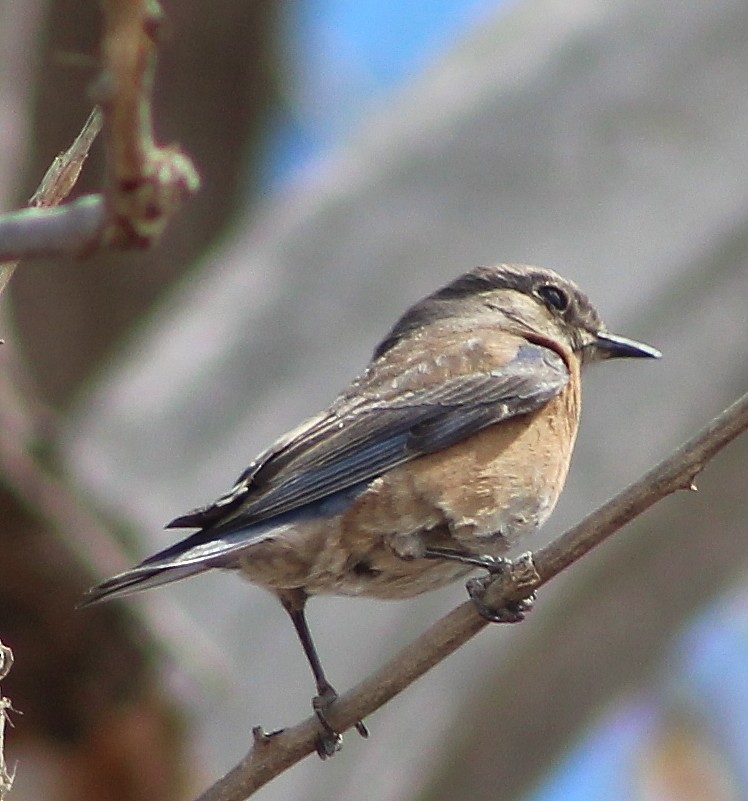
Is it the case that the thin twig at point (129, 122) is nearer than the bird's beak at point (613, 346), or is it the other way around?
the thin twig at point (129, 122)

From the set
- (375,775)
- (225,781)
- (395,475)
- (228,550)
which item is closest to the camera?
(225,781)

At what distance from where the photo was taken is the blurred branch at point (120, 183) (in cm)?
119

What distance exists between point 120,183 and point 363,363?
5.40 metres

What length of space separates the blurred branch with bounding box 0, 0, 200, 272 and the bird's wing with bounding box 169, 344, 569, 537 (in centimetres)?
207

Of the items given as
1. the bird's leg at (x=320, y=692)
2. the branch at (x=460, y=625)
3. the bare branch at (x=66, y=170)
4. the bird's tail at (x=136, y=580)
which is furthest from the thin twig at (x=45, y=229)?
the bird's leg at (x=320, y=692)

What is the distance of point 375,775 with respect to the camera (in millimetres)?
6379

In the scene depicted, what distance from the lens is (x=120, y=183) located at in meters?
1.20

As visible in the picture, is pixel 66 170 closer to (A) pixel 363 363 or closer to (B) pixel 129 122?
(B) pixel 129 122

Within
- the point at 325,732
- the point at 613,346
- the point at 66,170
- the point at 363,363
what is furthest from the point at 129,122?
the point at 363,363

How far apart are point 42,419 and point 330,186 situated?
2493 mm

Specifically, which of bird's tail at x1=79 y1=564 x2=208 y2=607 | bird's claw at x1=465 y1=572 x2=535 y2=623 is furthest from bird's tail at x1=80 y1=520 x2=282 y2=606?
bird's claw at x1=465 y1=572 x2=535 y2=623

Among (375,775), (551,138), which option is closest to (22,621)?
(375,775)

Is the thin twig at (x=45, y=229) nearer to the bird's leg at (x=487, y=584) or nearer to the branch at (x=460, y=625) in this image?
the branch at (x=460, y=625)

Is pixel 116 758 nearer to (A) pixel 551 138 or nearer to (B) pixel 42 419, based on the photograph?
(B) pixel 42 419
